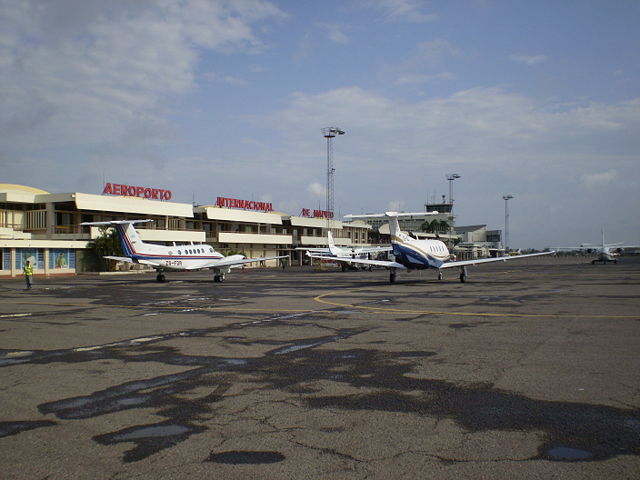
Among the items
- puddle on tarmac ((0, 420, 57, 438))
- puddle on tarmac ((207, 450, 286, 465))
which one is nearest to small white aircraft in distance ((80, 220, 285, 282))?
puddle on tarmac ((0, 420, 57, 438))

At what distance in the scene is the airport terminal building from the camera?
6056 cm

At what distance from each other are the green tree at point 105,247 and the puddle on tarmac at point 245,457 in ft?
200

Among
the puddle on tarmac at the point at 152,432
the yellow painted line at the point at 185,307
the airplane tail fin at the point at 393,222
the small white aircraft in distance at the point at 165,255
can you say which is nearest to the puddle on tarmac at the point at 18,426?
the puddle on tarmac at the point at 152,432

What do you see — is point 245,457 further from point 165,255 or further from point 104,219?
point 104,219

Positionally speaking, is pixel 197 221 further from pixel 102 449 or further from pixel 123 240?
pixel 102 449

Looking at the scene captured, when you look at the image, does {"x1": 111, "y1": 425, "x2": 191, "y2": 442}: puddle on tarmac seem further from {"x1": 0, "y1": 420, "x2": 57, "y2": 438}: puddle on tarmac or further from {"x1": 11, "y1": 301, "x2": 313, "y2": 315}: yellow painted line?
{"x1": 11, "y1": 301, "x2": 313, "y2": 315}: yellow painted line

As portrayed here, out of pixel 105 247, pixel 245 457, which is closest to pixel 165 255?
pixel 105 247

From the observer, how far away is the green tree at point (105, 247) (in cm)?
6372

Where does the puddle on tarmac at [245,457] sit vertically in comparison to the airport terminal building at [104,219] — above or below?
below

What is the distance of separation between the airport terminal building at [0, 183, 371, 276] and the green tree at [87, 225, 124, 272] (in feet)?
3.69

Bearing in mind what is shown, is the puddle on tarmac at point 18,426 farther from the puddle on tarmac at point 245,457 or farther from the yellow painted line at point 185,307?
the yellow painted line at point 185,307

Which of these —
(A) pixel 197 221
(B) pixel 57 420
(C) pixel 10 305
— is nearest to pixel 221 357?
(B) pixel 57 420

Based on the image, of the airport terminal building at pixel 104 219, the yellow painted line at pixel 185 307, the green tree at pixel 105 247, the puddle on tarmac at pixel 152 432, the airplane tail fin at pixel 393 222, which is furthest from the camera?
the green tree at pixel 105 247

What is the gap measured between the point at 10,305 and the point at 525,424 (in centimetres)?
2457
